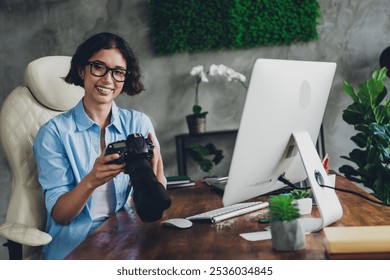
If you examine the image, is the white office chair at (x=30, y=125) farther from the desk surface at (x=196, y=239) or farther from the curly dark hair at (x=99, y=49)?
the desk surface at (x=196, y=239)

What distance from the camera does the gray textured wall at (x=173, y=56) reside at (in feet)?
11.1

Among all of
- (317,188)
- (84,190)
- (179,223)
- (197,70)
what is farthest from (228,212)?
(197,70)

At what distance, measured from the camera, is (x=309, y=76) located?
44.4 inches

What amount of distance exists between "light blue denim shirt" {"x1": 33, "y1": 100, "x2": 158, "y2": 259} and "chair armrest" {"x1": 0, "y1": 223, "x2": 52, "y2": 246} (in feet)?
0.25

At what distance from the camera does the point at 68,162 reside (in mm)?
1529

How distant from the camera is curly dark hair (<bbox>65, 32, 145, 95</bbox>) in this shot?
1581mm

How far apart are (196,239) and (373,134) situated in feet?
2.82

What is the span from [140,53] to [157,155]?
7.12ft

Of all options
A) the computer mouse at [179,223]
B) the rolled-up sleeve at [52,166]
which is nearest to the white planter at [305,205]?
the computer mouse at [179,223]

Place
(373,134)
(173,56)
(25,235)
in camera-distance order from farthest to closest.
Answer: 1. (173,56)
2. (373,134)
3. (25,235)

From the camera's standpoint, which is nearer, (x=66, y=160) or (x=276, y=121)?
(x=276, y=121)

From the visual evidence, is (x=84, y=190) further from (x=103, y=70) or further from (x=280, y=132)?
(x=280, y=132)
